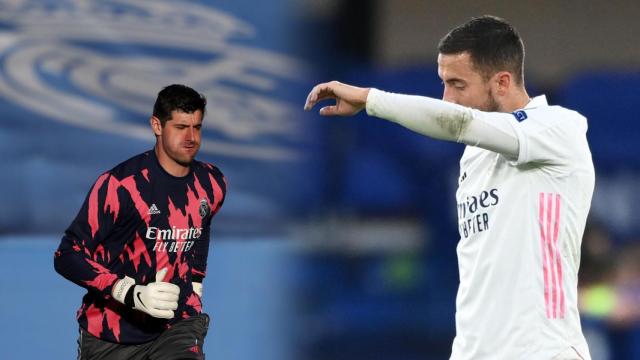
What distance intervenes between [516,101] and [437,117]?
40 cm

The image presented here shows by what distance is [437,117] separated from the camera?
2.37 m

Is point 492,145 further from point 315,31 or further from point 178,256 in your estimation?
point 315,31

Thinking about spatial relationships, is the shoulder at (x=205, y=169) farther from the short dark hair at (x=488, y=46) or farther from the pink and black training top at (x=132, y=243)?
the short dark hair at (x=488, y=46)

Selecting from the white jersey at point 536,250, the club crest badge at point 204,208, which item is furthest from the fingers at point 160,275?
the white jersey at point 536,250

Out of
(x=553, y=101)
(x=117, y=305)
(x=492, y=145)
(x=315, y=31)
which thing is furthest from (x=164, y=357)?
(x=553, y=101)

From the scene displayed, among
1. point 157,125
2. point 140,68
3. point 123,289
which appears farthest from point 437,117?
point 140,68

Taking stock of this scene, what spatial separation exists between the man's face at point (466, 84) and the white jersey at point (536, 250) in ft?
0.39

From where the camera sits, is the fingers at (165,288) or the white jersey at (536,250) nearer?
the white jersey at (536,250)

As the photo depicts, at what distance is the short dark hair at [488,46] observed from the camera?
263 cm

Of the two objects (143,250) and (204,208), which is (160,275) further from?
(204,208)

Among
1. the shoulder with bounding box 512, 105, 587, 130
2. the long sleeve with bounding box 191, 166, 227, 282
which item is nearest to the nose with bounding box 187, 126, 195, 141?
the long sleeve with bounding box 191, 166, 227, 282

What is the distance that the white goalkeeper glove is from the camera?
3838 millimetres

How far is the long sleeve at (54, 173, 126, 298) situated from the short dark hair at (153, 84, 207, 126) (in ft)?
1.27

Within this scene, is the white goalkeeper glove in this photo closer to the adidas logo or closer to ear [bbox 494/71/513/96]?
the adidas logo
